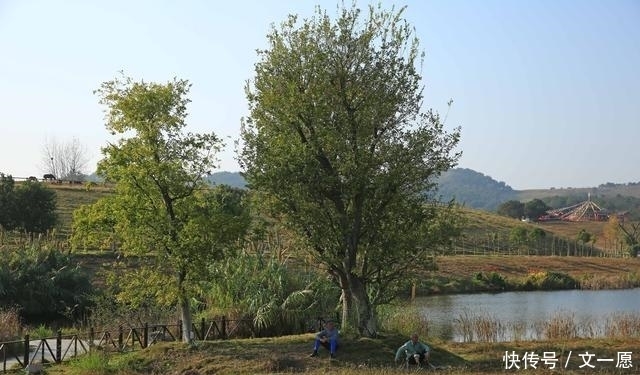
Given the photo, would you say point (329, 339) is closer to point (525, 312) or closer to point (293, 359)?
point (293, 359)

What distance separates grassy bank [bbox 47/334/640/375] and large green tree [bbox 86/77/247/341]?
4.59ft

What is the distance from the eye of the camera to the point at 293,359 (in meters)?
15.6

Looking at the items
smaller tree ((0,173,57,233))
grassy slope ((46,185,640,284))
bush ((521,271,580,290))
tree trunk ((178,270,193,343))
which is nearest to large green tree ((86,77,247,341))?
tree trunk ((178,270,193,343))

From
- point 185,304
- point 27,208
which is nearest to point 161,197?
point 185,304

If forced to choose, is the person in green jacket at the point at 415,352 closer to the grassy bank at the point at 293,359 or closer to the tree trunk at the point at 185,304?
the grassy bank at the point at 293,359

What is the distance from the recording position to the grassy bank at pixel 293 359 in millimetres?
14836

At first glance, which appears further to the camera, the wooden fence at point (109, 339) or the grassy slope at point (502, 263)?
the grassy slope at point (502, 263)

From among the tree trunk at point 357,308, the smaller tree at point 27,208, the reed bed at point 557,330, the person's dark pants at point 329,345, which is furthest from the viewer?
the smaller tree at point 27,208

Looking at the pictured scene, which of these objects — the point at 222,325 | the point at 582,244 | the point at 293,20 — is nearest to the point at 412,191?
the point at 293,20

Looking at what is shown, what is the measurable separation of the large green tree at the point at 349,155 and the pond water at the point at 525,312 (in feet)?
20.3

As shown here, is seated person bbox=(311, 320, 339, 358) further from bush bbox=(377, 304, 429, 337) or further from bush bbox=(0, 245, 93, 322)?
bush bbox=(0, 245, 93, 322)

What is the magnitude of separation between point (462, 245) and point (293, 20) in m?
60.2

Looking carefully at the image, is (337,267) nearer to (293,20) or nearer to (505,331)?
(293,20)

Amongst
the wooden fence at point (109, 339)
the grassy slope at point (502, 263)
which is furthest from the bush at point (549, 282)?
the wooden fence at point (109, 339)
